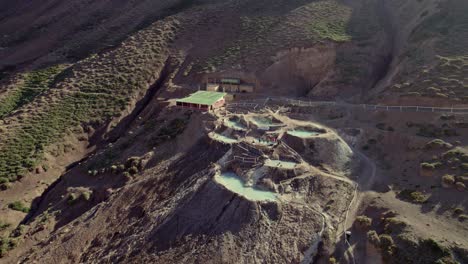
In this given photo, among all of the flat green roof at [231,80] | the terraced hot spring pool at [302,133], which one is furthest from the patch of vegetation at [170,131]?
the terraced hot spring pool at [302,133]

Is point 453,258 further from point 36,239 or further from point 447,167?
point 36,239

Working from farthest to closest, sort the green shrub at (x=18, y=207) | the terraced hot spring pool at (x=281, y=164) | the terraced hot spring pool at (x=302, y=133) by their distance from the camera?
the green shrub at (x=18, y=207)
the terraced hot spring pool at (x=302, y=133)
the terraced hot spring pool at (x=281, y=164)

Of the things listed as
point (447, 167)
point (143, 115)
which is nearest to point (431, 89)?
point (447, 167)

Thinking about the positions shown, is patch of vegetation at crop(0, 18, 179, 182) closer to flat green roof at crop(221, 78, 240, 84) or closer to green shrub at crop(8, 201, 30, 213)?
green shrub at crop(8, 201, 30, 213)

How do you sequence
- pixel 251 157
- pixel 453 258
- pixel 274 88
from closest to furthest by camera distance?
pixel 453 258
pixel 251 157
pixel 274 88

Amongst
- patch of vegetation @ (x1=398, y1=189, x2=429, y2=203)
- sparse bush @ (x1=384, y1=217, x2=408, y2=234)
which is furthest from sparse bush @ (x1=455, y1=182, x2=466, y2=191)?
sparse bush @ (x1=384, y1=217, x2=408, y2=234)

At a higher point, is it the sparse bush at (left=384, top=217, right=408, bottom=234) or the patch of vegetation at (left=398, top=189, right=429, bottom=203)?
the patch of vegetation at (left=398, top=189, right=429, bottom=203)

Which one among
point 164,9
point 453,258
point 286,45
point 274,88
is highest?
point 164,9

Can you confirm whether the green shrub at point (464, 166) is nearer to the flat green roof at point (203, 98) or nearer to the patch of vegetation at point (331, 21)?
the flat green roof at point (203, 98)
